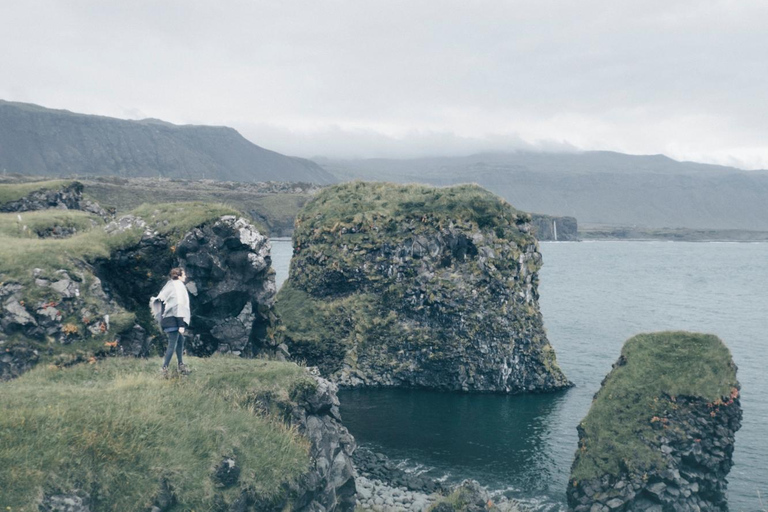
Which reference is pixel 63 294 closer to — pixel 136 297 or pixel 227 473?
pixel 136 297

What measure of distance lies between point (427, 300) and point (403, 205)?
442 inches

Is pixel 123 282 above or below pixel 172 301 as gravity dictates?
below

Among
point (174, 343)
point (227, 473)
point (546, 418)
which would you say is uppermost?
point (174, 343)

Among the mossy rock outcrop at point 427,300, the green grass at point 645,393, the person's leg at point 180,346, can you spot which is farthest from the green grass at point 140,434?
the mossy rock outcrop at point 427,300

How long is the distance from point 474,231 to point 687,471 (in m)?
30.5

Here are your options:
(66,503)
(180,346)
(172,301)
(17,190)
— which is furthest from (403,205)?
(66,503)

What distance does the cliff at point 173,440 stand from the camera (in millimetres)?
14461

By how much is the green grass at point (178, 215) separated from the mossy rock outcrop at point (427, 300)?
21384 millimetres

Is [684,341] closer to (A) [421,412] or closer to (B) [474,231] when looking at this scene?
(A) [421,412]

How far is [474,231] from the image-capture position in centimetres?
5241

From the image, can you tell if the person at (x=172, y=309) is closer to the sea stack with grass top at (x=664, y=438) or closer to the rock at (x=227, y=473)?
the rock at (x=227, y=473)

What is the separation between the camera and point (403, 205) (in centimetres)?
5619

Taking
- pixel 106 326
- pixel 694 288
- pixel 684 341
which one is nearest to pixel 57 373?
pixel 106 326

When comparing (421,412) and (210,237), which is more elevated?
(210,237)
